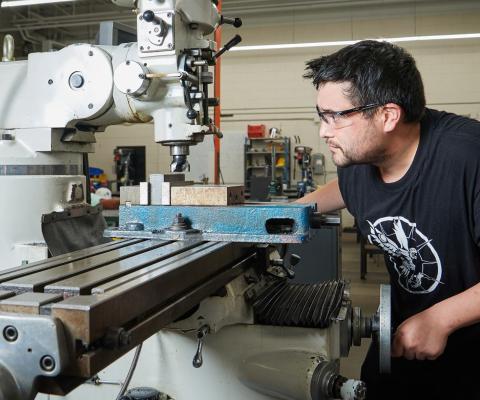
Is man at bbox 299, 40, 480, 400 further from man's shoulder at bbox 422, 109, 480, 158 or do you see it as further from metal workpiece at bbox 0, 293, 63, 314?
metal workpiece at bbox 0, 293, 63, 314

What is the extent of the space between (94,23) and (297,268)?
486 cm

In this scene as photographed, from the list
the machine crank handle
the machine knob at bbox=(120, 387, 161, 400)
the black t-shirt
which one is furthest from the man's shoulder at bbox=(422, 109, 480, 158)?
the machine knob at bbox=(120, 387, 161, 400)

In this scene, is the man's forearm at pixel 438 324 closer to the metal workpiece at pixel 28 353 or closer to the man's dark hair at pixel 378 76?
the man's dark hair at pixel 378 76

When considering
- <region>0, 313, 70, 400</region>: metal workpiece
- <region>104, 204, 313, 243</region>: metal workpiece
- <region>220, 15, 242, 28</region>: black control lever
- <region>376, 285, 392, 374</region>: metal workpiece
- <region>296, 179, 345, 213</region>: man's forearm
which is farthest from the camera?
<region>220, 15, 242, 28</region>: black control lever

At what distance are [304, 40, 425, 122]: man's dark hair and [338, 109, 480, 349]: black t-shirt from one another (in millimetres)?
88

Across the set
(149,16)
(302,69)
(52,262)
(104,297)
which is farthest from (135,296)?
(302,69)

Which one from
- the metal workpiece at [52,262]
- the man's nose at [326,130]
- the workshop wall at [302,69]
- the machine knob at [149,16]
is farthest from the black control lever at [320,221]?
the workshop wall at [302,69]

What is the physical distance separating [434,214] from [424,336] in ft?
0.86

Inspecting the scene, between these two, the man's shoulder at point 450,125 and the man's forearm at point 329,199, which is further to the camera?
the man's forearm at point 329,199

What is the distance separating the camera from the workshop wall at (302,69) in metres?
6.05

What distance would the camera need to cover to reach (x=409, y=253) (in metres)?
1.12

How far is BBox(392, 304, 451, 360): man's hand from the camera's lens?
3.11ft

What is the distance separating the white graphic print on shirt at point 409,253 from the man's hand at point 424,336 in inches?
6.6

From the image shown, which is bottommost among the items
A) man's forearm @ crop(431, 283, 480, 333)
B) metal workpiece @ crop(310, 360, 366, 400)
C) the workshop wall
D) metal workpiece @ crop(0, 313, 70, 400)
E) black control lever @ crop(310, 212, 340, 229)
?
metal workpiece @ crop(310, 360, 366, 400)
